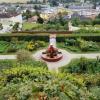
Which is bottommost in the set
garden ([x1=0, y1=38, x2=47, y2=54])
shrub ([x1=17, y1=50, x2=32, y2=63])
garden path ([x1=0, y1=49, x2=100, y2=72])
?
garden path ([x1=0, y1=49, x2=100, y2=72])

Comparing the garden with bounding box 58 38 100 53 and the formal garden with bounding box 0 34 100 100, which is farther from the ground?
the formal garden with bounding box 0 34 100 100

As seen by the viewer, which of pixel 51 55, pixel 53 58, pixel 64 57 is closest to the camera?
pixel 53 58

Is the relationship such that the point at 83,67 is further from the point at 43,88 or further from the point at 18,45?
the point at 43,88

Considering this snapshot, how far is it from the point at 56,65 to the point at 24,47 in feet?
13.5

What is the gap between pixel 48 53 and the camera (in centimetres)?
2402

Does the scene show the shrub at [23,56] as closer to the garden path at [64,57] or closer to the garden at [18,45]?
the garden path at [64,57]

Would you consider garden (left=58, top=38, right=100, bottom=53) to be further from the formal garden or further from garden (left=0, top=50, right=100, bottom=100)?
garden (left=0, top=50, right=100, bottom=100)

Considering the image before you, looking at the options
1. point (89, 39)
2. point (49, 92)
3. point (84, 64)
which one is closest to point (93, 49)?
point (89, 39)

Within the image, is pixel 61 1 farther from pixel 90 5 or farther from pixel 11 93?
pixel 11 93

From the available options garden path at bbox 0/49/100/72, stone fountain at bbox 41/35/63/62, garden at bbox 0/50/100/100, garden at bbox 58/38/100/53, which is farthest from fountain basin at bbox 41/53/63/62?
garden at bbox 0/50/100/100

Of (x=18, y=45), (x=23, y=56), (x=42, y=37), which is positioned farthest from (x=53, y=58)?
(x=42, y=37)

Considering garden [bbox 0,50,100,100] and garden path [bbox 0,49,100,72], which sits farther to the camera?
garden path [bbox 0,49,100,72]

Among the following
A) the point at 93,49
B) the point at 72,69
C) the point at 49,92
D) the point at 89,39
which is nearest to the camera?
the point at 49,92

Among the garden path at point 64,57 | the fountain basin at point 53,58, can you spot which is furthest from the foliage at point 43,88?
the fountain basin at point 53,58
